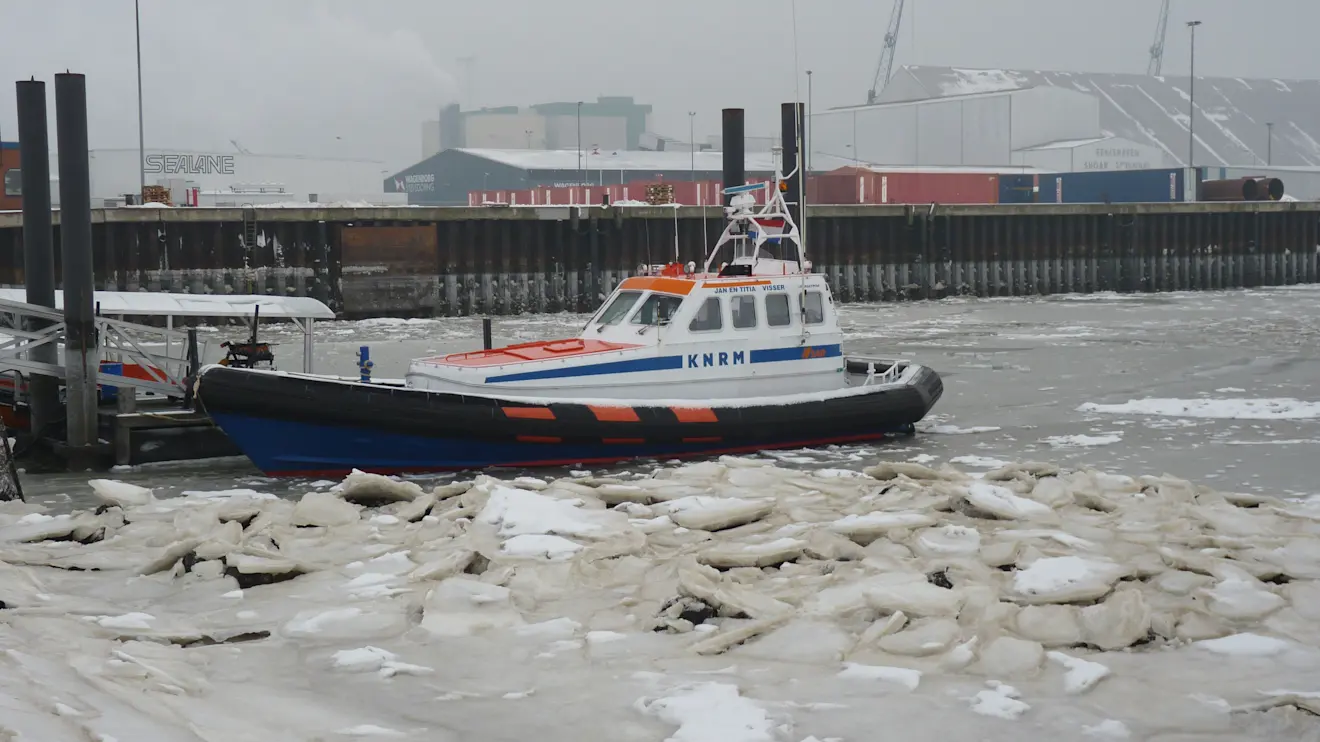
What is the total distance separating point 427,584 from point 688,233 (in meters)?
24.0

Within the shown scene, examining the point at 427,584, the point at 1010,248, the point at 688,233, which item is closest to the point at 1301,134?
the point at 1010,248

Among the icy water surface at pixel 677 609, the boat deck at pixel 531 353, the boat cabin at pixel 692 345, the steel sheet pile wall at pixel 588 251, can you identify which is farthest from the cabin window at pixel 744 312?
the steel sheet pile wall at pixel 588 251

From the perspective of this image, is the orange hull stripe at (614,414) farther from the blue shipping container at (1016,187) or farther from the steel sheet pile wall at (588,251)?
the blue shipping container at (1016,187)

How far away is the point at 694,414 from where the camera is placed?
37.8ft

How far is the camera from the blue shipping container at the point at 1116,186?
170 feet

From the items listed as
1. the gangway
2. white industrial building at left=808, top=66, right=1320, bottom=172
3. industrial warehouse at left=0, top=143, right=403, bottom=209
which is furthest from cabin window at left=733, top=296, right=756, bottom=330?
white industrial building at left=808, top=66, right=1320, bottom=172

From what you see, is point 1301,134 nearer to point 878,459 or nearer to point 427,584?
point 878,459

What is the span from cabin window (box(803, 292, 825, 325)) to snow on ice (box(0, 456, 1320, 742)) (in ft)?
12.0

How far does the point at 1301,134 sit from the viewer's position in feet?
321

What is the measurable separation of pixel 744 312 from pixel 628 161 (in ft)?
195

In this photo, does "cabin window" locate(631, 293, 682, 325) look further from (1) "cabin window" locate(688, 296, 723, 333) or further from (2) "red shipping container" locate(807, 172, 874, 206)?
(2) "red shipping container" locate(807, 172, 874, 206)

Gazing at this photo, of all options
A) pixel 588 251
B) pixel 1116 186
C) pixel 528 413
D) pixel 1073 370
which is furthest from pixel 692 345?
pixel 1116 186

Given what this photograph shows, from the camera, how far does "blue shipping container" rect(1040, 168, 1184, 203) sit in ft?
170

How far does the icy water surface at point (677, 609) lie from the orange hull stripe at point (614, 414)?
73 centimetres
